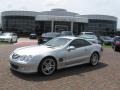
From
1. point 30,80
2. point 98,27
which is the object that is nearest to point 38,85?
point 30,80

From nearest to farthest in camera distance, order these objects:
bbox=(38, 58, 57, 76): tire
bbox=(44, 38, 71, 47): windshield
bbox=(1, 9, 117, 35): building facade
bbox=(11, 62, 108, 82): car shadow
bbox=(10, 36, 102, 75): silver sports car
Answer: bbox=(11, 62, 108, 82): car shadow → bbox=(10, 36, 102, 75): silver sports car → bbox=(38, 58, 57, 76): tire → bbox=(44, 38, 71, 47): windshield → bbox=(1, 9, 117, 35): building facade

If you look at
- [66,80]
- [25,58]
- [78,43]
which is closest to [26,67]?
[25,58]

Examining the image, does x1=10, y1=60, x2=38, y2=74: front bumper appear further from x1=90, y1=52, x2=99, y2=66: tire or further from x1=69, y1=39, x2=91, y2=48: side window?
x1=90, y1=52, x2=99, y2=66: tire

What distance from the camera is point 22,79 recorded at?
7242 mm

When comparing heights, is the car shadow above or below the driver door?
below

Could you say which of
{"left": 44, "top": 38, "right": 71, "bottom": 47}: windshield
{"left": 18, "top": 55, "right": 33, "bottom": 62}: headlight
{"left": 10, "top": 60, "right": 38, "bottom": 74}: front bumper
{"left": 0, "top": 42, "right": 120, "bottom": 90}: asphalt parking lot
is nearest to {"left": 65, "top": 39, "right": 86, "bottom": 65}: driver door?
{"left": 44, "top": 38, "right": 71, "bottom": 47}: windshield

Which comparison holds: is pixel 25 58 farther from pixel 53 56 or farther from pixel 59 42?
pixel 59 42

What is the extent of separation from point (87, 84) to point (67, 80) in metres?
0.74

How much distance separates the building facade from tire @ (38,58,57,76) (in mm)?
49666

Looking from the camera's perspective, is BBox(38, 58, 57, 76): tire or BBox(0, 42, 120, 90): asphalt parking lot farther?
BBox(38, 58, 57, 76): tire

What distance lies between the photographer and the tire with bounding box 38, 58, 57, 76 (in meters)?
7.71

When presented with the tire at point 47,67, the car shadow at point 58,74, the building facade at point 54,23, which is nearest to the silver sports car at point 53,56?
the tire at point 47,67

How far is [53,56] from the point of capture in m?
8.05

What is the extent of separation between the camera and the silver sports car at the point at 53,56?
7.54 meters
